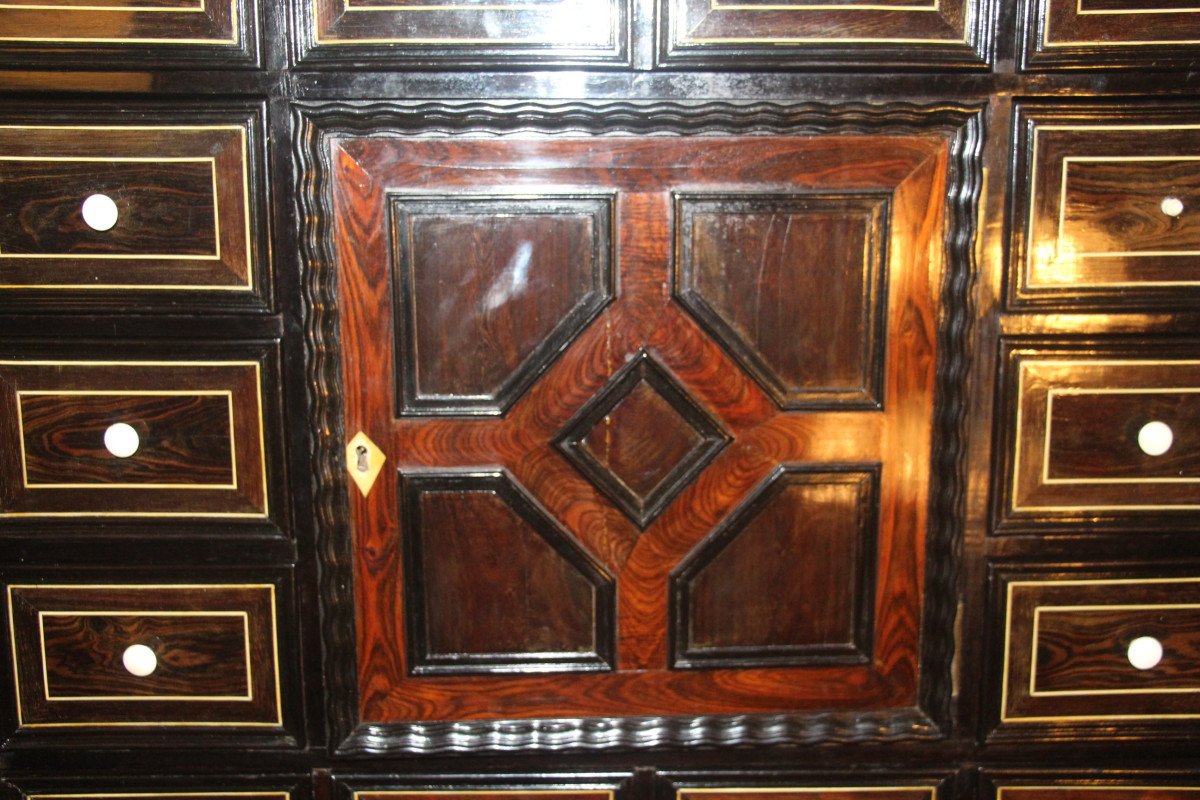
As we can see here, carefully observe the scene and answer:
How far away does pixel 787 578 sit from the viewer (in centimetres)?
119

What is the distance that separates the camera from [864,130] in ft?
3.63

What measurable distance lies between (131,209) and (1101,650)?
1.40 metres

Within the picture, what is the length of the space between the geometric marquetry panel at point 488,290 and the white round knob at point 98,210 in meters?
0.35

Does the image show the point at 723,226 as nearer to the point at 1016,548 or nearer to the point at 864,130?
the point at 864,130

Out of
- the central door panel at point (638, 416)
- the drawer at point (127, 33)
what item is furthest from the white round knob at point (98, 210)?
the central door panel at point (638, 416)

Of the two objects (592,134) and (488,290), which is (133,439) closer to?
(488,290)

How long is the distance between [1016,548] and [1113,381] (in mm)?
251

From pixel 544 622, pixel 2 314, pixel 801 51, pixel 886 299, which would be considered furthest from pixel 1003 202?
pixel 2 314

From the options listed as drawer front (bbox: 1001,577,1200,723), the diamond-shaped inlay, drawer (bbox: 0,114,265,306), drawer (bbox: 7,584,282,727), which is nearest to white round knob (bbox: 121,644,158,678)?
drawer (bbox: 7,584,282,727)

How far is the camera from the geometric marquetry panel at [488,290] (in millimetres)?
1117

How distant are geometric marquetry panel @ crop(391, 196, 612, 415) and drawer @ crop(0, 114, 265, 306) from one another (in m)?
0.20

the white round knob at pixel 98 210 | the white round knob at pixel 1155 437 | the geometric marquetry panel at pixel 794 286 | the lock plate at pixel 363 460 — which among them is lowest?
the lock plate at pixel 363 460

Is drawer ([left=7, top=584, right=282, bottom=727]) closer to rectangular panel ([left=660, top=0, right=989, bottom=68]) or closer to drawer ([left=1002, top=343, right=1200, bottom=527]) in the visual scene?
rectangular panel ([left=660, top=0, right=989, bottom=68])

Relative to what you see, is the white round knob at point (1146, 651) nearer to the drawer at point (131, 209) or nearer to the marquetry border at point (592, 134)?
the marquetry border at point (592, 134)
